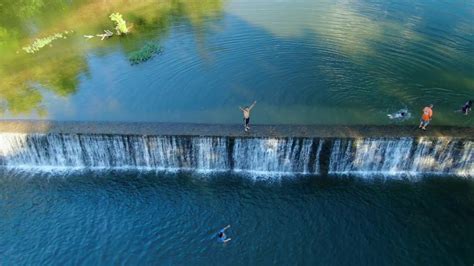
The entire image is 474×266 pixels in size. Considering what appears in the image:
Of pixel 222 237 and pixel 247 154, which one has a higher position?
pixel 247 154

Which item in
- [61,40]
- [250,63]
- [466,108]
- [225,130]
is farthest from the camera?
[61,40]

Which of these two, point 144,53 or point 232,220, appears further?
point 144,53

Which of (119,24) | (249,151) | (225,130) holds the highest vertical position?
(119,24)

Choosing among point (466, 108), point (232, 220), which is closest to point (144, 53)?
point (232, 220)

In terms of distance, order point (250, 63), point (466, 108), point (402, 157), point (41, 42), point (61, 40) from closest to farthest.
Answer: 1. point (402, 157)
2. point (466, 108)
3. point (250, 63)
4. point (41, 42)
5. point (61, 40)

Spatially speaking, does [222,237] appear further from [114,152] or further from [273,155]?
[114,152]

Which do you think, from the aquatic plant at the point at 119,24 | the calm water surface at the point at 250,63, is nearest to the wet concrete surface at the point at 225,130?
the calm water surface at the point at 250,63

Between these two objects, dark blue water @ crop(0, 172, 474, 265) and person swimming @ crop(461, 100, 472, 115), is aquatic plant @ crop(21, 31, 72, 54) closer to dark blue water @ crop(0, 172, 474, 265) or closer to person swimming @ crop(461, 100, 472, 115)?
dark blue water @ crop(0, 172, 474, 265)
